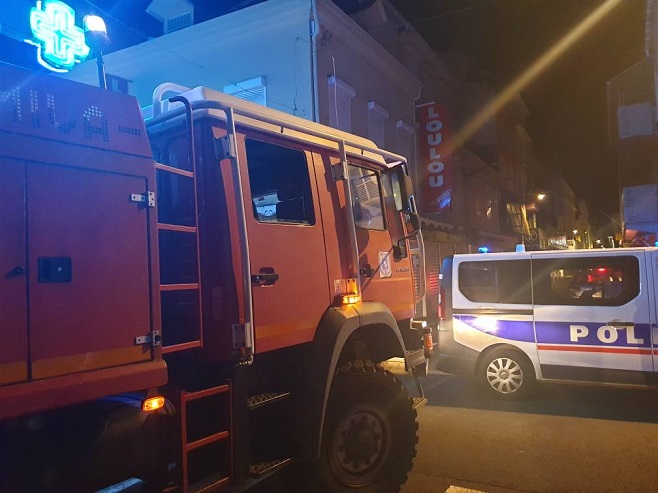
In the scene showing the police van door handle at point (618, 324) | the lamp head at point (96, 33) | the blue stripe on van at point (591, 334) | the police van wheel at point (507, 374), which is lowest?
the police van wheel at point (507, 374)

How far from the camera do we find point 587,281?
689 cm

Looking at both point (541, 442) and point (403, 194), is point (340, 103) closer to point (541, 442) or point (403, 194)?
point (403, 194)

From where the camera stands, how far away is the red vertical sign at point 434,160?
51.7 ft

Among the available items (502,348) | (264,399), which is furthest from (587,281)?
(264,399)

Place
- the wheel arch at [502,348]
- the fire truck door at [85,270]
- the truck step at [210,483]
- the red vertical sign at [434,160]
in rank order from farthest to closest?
1. the red vertical sign at [434,160]
2. the wheel arch at [502,348]
3. the truck step at [210,483]
4. the fire truck door at [85,270]

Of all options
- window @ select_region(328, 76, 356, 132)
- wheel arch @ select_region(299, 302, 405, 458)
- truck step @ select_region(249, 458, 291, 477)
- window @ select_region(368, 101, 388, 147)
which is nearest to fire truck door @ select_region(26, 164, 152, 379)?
truck step @ select_region(249, 458, 291, 477)

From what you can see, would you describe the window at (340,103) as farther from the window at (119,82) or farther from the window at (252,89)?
the window at (119,82)

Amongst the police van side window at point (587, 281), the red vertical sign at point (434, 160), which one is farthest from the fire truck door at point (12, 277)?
the red vertical sign at point (434, 160)

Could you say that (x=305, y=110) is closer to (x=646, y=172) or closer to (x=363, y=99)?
(x=363, y=99)

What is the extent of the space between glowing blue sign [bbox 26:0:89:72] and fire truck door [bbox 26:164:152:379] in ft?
22.8

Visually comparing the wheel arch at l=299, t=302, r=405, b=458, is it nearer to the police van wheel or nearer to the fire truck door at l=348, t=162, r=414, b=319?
the fire truck door at l=348, t=162, r=414, b=319

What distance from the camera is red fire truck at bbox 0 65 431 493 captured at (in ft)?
7.14

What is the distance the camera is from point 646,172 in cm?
2988

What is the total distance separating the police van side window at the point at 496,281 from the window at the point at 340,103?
19.2 feet
